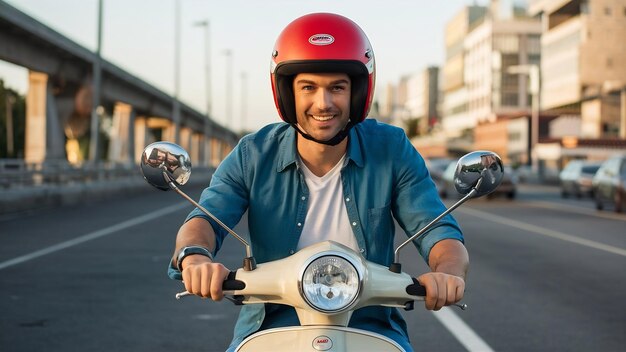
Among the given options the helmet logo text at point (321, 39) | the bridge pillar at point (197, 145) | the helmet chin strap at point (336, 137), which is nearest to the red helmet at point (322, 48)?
the helmet logo text at point (321, 39)

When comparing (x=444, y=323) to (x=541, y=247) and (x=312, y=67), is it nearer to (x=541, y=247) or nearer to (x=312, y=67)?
(x=312, y=67)

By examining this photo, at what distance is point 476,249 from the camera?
16234 mm

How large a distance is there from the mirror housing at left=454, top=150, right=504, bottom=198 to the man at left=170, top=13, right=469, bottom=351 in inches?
10.9

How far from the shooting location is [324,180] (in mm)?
3793

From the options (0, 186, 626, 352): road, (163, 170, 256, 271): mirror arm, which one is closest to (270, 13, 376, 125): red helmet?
(163, 170, 256, 271): mirror arm

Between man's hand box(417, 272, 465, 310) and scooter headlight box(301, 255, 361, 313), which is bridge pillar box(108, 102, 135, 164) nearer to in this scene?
man's hand box(417, 272, 465, 310)

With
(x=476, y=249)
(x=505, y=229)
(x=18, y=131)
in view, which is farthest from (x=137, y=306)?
(x=18, y=131)

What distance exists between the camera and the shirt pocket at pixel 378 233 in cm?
371

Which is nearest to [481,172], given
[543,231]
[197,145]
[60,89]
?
[543,231]

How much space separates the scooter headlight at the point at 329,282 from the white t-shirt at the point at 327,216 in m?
0.76

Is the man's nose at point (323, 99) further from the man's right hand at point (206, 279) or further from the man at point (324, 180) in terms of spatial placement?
the man's right hand at point (206, 279)

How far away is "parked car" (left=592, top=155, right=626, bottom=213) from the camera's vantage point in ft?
90.3

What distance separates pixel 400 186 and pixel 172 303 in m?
6.31

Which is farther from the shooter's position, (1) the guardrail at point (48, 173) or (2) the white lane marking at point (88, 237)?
(1) the guardrail at point (48, 173)
